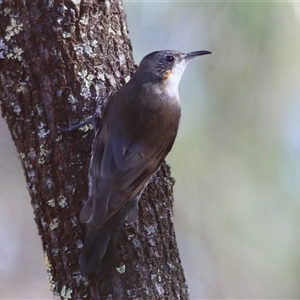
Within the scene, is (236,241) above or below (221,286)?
above

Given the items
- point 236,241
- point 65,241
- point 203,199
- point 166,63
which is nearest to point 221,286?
point 236,241

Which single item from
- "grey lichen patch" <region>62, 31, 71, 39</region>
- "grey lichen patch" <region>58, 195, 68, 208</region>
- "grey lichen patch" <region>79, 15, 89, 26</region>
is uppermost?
"grey lichen patch" <region>79, 15, 89, 26</region>

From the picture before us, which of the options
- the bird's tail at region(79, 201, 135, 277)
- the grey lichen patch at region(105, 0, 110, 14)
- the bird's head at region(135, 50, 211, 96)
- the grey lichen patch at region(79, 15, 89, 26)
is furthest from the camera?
the bird's head at region(135, 50, 211, 96)

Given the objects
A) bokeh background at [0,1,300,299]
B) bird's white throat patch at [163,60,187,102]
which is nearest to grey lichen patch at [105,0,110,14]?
bird's white throat patch at [163,60,187,102]

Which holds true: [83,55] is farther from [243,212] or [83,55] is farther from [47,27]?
[243,212]

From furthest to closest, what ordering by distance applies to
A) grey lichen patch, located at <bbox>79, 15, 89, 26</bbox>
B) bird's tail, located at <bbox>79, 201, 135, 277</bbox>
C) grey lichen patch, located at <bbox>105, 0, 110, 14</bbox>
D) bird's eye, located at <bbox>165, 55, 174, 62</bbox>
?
1. bird's eye, located at <bbox>165, 55, 174, 62</bbox>
2. grey lichen patch, located at <bbox>105, 0, 110, 14</bbox>
3. grey lichen patch, located at <bbox>79, 15, 89, 26</bbox>
4. bird's tail, located at <bbox>79, 201, 135, 277</bbox>

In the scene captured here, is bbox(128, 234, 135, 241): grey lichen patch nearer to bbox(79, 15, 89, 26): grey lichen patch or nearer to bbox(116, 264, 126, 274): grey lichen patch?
bbox(116, 264, 126, 274): grey lichen patch
